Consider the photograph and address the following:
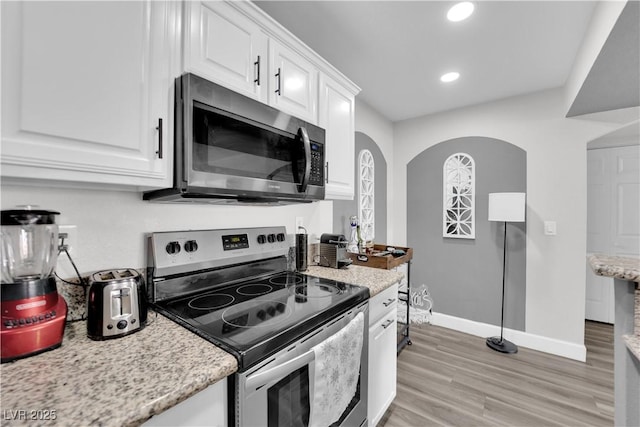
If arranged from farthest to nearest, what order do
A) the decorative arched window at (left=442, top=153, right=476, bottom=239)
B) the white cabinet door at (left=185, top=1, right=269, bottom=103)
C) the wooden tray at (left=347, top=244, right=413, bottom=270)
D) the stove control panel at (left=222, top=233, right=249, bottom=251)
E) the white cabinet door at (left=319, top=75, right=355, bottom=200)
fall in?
1. the decorative arched window at (left=442, top=153, right=476, bottom=239)
2. the wooden tray at (left=347, top=244, right=413, bottom=270)
3. the white cabinet door at (left=319, top=75, right=355, bottom=200)
4. the stove control panel at (left=222, top=233, right=249, bottom=251)
5. the white cabinet door at (left=185, top=1, right=269, bottom=103)

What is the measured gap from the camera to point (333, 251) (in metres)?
1.96

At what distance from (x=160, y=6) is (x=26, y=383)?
1.18m

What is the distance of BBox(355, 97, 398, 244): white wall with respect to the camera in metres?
2.91

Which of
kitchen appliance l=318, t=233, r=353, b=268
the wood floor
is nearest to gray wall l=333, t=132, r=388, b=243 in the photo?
kitchen appliance l=318, t=233, r=353, b=268

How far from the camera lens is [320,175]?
1581 mm

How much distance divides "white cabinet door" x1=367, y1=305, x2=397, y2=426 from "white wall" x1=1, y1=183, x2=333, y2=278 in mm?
A: 1121

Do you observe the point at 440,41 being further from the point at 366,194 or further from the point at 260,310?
the point at 260,310

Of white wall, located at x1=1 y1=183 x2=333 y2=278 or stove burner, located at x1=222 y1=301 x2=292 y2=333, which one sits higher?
white wall, located at x1=1 y1=183 x2=333 y2=278

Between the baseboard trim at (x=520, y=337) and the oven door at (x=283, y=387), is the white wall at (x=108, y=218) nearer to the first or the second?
the oven door at (x=283, y=387)

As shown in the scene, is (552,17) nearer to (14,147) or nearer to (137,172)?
(137,172)

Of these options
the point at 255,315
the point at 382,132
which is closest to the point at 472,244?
the point at 382,132

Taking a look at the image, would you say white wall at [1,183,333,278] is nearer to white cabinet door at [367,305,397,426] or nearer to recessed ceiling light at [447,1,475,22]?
white cabinet door at [367,305,397,426]

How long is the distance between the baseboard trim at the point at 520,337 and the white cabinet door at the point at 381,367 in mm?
1636

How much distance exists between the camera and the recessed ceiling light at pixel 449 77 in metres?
2.33
